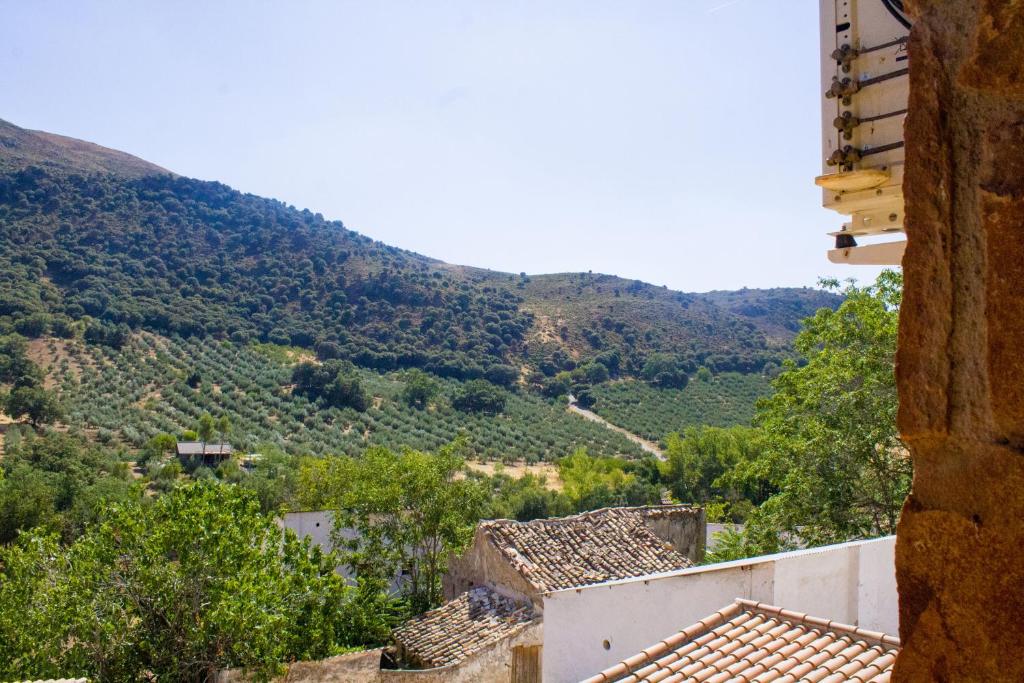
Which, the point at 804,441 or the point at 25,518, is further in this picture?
the point at 25,518

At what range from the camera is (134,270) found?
66875 mm

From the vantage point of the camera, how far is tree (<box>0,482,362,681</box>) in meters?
12.2

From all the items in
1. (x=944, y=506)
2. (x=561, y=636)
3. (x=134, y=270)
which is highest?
(x=134, y=270)

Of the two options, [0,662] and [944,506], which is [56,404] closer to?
[0,662]

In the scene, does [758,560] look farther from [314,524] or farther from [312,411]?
[312,411]

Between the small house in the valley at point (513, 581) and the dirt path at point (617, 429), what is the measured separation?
3183cm

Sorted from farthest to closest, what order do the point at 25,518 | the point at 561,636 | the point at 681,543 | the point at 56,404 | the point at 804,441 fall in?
the point at 56,404, the point at 25,518, the point at 681,543, the point at 804,441, the point at 561,636

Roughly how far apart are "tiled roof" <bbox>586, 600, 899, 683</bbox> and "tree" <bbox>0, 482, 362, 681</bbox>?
8.33 metres

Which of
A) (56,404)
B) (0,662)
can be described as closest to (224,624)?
(0,662)

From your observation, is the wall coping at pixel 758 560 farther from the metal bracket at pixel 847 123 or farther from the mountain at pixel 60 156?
the mountain at pixel 60 156

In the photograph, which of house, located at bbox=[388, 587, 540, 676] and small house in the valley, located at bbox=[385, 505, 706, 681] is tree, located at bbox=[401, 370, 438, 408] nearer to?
small house in the valley, located at bbox=[385, 505, 706, 681]

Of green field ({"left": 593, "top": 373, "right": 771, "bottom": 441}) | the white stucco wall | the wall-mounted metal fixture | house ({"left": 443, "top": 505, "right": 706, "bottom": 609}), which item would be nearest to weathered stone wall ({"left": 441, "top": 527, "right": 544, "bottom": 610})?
house ({"left": 443, "top": 505, "right": 706, "bottom": 609})

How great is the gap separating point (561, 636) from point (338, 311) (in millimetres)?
62647

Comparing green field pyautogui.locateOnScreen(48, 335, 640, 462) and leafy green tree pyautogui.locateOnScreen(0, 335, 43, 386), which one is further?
leafy green tree pyautogui.locateOnScreen(0, 335, 43, 386)
